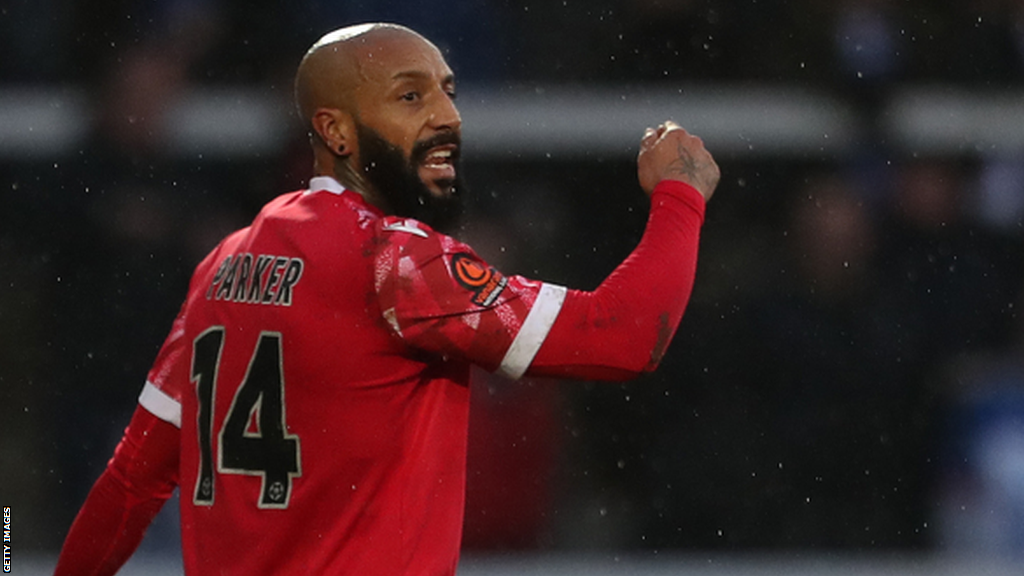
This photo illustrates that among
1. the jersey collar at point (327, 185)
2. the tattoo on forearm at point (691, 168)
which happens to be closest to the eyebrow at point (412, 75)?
the jersey collar at point (327, 185)

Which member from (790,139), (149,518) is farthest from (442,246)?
(790,139)

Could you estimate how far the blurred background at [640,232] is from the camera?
6.08 m

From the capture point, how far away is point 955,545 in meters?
6.12

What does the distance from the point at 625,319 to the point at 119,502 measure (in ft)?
3.71

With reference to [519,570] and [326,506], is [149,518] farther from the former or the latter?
[519,570]

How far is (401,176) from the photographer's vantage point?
110 inches

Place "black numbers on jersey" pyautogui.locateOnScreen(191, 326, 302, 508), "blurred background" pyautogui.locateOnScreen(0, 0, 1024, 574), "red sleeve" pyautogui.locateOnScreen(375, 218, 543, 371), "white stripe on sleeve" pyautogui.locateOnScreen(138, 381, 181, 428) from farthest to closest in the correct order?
1. "blurred background" pyautogui.locateOnScreen(0, 0, 1024, 574)
2. "white stripe on sleeve" pyautogui.locateOnScreen(138, 381, 181, 428)
3. "black numbers on jersey" pyautogui.locateOnScreen(191, 326, 302, 508)
4. "red sleeve" pyautogui.locateOnScreen(375, 218, 543, 371)

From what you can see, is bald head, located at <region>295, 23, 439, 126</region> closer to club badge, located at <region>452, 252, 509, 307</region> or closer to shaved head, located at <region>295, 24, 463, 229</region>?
shaved head, located at <region>295, 24, 463, 229</region>

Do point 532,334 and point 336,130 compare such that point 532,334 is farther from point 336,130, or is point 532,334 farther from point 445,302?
point 336,130

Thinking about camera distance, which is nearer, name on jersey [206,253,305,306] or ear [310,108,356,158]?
name on jersey [206,253,305,306]

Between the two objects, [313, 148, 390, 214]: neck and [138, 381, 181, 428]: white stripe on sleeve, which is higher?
[313, 148, 390, 214]: neck

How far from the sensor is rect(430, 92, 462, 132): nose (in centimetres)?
280

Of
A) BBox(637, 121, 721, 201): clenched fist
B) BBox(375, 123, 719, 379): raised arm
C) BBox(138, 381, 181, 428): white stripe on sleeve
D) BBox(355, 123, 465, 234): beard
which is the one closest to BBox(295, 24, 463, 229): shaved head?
BBox(355, 123, 465, 234): beard

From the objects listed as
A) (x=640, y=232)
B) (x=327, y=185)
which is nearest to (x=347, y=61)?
(x=327, y=185)
